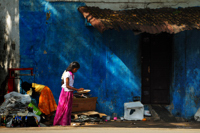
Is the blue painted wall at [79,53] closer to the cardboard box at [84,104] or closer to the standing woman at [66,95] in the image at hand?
the cardboard box at [84,104]

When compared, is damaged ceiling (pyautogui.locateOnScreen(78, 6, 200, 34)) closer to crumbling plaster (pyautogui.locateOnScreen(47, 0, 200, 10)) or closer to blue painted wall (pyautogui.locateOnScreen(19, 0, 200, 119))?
crumbling plaster (pyautogui.locateOnScreen(47, 0, 200, 10))

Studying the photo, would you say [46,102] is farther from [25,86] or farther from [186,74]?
[186,74]

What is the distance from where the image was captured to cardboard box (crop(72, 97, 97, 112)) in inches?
344

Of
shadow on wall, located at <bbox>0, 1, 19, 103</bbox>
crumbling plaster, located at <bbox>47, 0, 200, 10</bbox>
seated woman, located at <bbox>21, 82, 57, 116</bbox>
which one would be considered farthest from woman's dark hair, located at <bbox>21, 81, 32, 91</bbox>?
crumbling plaster, located at <bbox>47, 0, 200, 10</bbox>

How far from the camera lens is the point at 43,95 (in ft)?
27.4

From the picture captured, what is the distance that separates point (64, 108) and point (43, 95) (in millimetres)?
1041

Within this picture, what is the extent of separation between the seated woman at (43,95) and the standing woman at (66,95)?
32.4 inches

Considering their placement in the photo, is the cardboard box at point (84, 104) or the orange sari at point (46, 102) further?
the cardboard box at point (84, 104)

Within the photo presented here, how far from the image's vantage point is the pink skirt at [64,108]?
7.50 meters


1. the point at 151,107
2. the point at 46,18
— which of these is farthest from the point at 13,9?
the point at 151,107

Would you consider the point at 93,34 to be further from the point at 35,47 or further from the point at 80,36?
the point at 35,47

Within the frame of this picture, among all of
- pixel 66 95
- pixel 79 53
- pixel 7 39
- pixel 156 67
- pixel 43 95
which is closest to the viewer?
pixel 66 95

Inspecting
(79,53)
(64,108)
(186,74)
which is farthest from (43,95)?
(186,74)

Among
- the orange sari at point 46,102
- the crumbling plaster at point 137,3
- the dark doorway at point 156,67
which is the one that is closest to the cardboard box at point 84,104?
the orange sari at point 46,102
